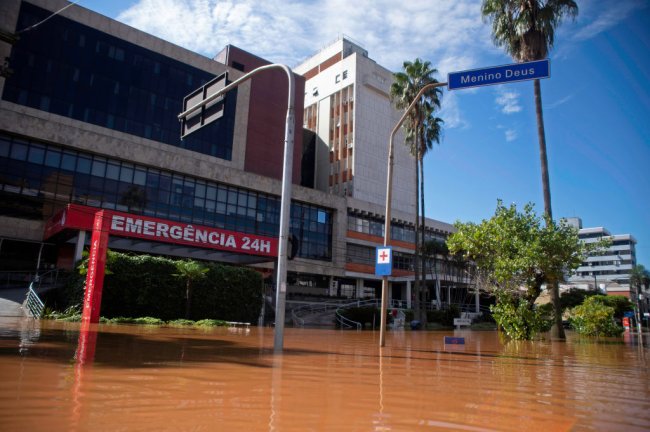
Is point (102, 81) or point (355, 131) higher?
point (355, 131)

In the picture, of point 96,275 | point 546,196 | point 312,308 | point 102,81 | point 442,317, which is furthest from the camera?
point 102,81

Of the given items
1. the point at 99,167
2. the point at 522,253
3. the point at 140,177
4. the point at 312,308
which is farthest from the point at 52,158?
the point at 522,253

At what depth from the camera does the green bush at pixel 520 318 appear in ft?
68.8

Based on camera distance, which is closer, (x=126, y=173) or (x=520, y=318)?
(x=520, y=318)

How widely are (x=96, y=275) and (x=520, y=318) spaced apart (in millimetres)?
19134

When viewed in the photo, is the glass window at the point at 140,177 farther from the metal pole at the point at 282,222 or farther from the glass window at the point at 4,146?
the metal pole at the point at 282,222

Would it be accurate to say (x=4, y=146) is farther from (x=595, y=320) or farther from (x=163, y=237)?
(x=595, y=320)

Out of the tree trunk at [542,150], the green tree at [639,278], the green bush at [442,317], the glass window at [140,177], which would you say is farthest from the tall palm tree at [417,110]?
the green tree at [639,278]

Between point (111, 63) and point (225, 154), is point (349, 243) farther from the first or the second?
point (111, 63)

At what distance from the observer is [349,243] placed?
55.6m

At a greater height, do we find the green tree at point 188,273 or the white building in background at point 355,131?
the white building in background at point 355,131

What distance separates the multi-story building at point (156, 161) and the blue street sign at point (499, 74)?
1686 cm

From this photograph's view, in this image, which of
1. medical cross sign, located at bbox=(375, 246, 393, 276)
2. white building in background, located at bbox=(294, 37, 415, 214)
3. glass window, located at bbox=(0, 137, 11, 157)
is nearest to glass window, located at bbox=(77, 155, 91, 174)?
glass window, located at bbox=(0, 137, 11, 157)

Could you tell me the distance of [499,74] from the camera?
34.0ft
